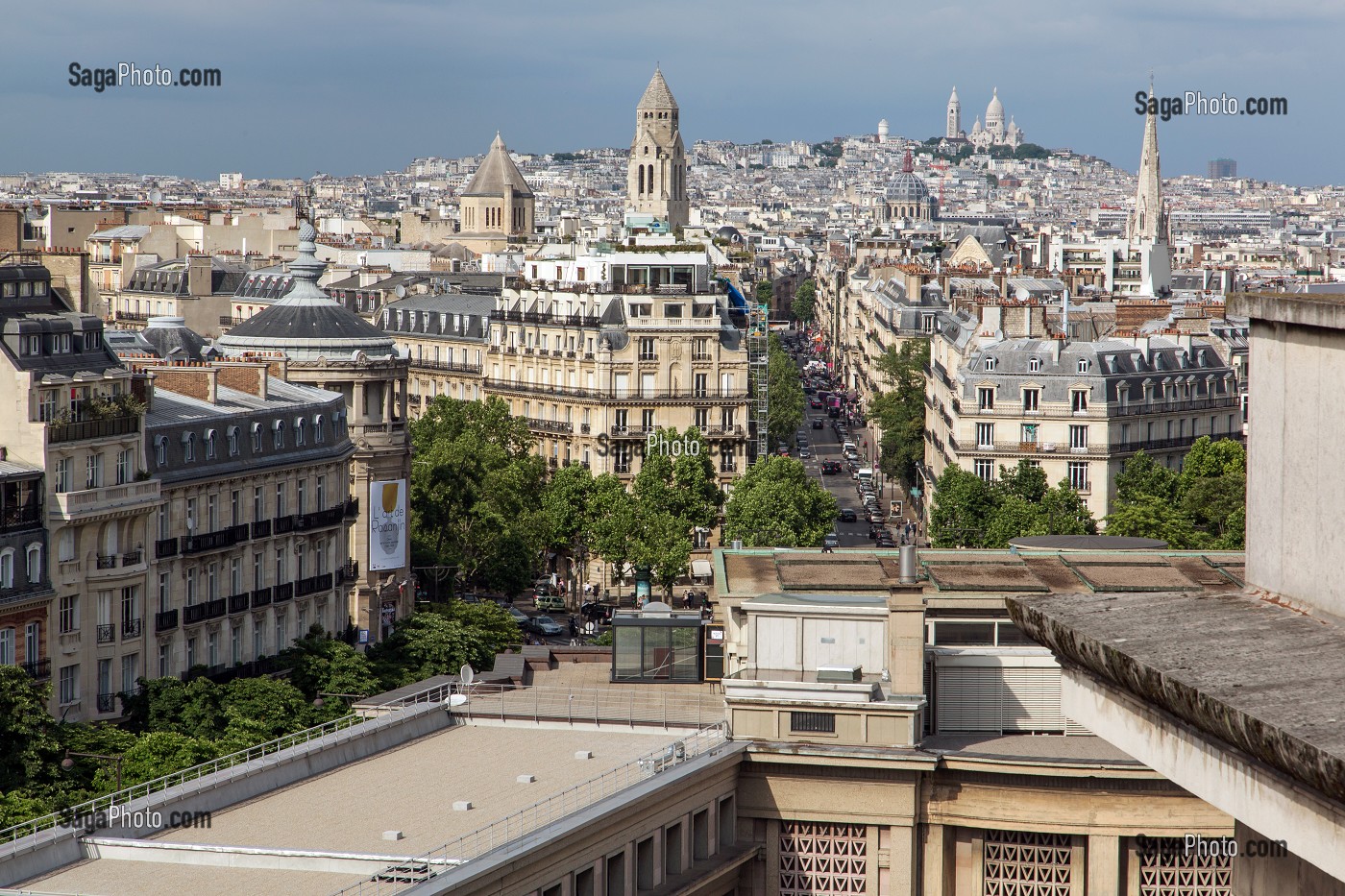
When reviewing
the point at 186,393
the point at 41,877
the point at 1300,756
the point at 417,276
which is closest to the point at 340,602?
the point at 186,393

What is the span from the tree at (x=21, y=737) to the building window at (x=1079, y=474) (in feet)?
169

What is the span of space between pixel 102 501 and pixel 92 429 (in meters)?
1.54

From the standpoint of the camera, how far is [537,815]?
24.3 meters

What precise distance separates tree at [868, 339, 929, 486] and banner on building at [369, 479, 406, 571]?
44670 mm

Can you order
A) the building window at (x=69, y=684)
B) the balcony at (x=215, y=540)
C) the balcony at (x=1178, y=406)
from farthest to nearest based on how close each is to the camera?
1. the balcony at (x=1178, y=406)
2. the balcony at (x=215, y=540)
3. the building window at (x=69, y=684)

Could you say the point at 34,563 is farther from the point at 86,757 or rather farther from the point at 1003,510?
the point at 1003,510

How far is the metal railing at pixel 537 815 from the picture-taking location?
2114cm

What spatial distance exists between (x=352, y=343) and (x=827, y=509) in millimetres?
22239

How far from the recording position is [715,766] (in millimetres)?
26719

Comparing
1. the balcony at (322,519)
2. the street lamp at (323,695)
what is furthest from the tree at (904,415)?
the street lamp at (323,695)

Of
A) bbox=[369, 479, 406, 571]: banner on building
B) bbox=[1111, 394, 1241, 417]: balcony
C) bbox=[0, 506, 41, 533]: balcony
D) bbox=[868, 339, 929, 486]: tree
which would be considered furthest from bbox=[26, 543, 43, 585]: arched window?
bbox=[868, 339, 929, 486]: tree

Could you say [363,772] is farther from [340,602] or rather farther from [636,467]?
[636,467]

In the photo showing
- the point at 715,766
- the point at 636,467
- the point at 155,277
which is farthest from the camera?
the point at 155,277

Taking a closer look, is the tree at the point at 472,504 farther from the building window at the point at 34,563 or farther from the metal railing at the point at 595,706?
the metal railing at the point at 595,706
